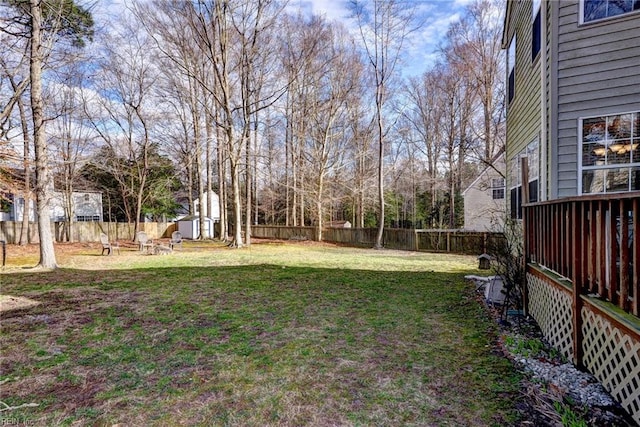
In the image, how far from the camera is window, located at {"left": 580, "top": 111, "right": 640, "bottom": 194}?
15.8 feet

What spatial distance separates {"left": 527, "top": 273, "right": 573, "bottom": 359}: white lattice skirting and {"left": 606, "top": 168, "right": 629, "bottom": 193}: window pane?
6.41 ft

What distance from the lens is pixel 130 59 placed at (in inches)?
637

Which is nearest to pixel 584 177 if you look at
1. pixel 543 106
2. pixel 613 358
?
pixel 543 106

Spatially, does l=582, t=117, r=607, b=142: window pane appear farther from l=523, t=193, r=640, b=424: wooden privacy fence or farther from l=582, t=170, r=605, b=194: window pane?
l=523, t=193, r=640, b=424: wooden privacy fence

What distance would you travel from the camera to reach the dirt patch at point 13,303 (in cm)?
487

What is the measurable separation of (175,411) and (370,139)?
72.5ft

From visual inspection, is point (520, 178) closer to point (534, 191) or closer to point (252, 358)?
point (534, 191)

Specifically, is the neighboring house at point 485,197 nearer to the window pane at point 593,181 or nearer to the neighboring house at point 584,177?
the neighboring house at point 584,177

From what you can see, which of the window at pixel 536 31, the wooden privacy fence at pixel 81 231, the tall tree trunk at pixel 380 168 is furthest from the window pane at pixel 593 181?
the wooden privacy fence at pixel 81 231

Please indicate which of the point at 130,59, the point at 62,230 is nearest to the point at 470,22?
the point at 130,59

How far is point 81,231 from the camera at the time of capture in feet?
62.5

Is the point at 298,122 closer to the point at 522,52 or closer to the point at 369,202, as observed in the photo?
the point at 369,202

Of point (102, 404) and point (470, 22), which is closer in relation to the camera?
point (102, 404)

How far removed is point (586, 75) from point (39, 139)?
443 inches
